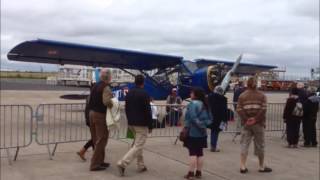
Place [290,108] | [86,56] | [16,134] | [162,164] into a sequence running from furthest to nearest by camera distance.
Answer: [86,56]
[16,134]
[290,108]
[162,164]

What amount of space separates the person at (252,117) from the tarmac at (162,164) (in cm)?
37

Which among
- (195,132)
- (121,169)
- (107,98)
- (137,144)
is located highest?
(107,98)

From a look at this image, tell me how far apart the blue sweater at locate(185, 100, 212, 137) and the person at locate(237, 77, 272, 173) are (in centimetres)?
83

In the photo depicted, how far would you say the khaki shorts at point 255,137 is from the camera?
7445 mm

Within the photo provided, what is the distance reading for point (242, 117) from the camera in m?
7.49

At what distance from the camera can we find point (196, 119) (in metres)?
6.80

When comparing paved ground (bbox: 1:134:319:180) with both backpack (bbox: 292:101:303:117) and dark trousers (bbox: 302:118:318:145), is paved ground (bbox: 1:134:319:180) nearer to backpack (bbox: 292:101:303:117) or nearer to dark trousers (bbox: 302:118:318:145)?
dark trousers (bbox: 302:118:318:145)

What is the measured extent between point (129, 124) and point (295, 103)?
454 centimetres

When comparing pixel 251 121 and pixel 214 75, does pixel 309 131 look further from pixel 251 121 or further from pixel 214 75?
pixel 214 75

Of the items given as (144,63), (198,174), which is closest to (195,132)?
(198,174)

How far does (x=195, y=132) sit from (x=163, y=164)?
128 centimetres

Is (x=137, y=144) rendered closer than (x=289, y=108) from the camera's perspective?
Yes

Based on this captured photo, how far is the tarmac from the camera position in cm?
697

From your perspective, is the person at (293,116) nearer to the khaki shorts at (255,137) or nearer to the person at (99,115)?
the khaki shorts at (255,137)
